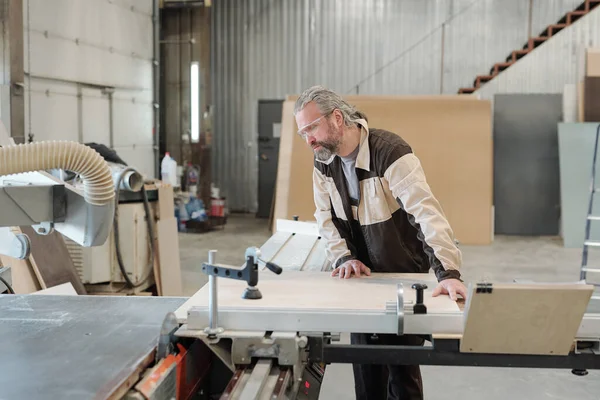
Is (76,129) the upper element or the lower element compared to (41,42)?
lower

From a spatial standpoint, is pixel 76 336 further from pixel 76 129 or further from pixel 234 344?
pixel 76 129

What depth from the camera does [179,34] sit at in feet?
24.8

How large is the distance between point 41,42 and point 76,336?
161 inches

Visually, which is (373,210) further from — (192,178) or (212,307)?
(192,178)

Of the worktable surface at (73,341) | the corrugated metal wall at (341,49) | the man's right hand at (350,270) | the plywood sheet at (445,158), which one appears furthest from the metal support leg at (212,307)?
the corrugated metal wall at (341,49)

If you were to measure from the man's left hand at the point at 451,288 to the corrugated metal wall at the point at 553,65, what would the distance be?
6452mm

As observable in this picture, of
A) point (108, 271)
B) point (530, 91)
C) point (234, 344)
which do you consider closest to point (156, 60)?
point (108, 271)

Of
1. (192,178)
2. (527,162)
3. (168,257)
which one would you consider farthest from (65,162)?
(527,162)

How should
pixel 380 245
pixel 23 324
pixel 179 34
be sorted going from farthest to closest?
pixel 179 34 → pixel 380 245 → pixel 23 324

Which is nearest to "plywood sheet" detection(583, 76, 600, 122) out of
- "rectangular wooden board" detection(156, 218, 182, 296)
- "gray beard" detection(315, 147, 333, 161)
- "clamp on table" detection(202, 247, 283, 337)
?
"rectangular wooden board" detection(156, 218, 182, 296)

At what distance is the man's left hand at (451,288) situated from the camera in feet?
5.84

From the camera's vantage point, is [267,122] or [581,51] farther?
[267,122]

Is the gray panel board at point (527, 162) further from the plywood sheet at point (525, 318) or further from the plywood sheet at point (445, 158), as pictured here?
the plywood sheet at point (525, 318)

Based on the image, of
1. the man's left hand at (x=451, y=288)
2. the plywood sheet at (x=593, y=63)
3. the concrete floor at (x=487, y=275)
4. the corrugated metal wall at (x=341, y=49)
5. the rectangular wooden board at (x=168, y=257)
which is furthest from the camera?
the corrugated metal wall at (x=341, y=49)
